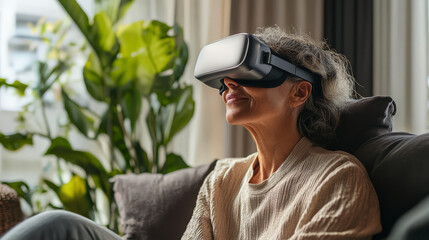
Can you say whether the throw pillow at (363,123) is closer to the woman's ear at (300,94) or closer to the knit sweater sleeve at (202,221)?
the woman's ear at (300,94)

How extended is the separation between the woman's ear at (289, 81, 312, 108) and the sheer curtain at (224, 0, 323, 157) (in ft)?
4.68

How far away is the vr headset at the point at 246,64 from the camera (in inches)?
48.2

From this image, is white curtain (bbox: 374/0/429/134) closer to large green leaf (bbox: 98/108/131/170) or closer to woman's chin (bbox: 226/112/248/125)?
large green leaf (bbox: 98/108/131/170)

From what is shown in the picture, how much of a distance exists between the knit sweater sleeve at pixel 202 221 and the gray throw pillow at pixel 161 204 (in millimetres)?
142

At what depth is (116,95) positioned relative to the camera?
7.38ft

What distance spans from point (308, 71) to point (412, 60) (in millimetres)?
1665

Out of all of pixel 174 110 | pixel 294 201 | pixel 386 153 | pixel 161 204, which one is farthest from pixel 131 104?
pixel 386 153

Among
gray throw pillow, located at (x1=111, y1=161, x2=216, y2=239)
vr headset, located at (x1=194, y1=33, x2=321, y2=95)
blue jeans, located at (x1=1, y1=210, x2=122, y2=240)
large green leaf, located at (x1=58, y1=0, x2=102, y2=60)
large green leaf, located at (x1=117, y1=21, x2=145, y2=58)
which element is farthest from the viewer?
large green leaf, located at (x1=117, y1=21, x2=145, y2=58)

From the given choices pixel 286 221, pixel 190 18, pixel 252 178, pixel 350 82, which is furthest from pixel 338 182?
pixel 190 18

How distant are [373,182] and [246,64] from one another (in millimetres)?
404

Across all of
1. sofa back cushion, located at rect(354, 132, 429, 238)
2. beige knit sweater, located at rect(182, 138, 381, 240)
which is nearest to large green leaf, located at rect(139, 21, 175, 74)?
beige knit sweater, located at rect(182, 138, 381, 240)

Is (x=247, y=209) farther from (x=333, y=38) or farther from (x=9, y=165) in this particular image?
(x=333, y=38)

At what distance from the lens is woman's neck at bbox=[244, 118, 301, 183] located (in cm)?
135

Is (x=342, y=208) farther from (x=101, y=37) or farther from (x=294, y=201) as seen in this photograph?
(x=101, y=37)
